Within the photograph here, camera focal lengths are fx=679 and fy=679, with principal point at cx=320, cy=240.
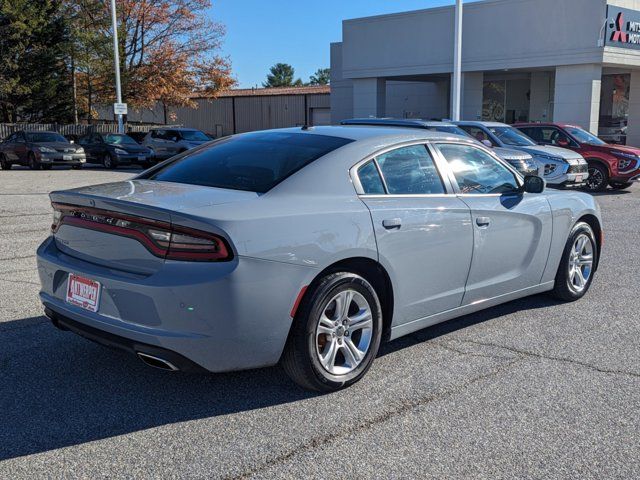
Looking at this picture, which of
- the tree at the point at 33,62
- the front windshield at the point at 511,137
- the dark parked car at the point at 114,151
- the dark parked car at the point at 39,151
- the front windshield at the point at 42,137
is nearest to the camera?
the front windshield at the point at 511,137

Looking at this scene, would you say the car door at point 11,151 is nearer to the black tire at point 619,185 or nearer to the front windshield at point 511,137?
the front windshield at point 511,137

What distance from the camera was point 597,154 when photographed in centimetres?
1677

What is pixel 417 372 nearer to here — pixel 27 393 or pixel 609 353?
pixel 609 353

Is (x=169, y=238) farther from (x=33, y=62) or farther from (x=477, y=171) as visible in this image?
(x=33, y=62)

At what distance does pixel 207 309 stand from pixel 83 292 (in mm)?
861

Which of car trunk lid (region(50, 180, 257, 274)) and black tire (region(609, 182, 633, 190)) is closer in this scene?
car trunk lid (region(50, 180, 257, 274))

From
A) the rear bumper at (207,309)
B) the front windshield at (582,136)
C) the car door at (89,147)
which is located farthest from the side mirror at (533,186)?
the car door at (89,147)

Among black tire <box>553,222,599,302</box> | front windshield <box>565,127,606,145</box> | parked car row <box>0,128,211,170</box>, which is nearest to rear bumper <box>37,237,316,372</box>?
black tire <box>553,222,599,302</box>

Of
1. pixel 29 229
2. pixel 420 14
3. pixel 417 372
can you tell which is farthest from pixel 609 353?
pixel 420 14

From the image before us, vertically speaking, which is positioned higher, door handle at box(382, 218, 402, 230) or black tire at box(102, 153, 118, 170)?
door handle at box(382, 218, 402, 230)

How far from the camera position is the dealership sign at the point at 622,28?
24094 mm

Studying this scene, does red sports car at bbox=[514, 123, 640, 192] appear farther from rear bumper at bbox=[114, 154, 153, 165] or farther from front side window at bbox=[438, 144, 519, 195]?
rear bumper at bbox=[114, 154, 153, 165]

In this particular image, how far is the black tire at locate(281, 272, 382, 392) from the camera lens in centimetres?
386

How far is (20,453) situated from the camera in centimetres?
331
